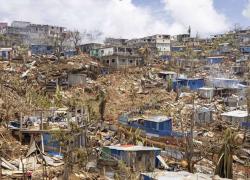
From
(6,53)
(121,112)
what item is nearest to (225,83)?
(121,112)

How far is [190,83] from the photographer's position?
4022 centimetres

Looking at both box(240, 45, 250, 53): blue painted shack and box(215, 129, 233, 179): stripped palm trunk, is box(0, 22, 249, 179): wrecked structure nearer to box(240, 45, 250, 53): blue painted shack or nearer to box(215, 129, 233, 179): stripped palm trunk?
box(240, 45, 250, 53): blue painted shack

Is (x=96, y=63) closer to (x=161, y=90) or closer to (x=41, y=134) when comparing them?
(x=161, y=90)

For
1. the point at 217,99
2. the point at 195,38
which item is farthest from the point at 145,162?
the point at 195,38

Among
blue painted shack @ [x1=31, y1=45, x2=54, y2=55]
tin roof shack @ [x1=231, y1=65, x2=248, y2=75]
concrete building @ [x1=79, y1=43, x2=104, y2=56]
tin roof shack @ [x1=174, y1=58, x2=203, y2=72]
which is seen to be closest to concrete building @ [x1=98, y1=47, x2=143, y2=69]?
tin roof shack @ [x1=174, y1=58, x2=203, y2=72]

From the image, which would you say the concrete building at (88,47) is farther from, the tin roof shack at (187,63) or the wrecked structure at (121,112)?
the tin roof shack at (187,63)

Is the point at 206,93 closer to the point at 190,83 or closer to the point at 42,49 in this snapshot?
the point at 190,83

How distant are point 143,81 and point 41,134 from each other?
22581mm

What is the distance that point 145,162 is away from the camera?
16.5 metres

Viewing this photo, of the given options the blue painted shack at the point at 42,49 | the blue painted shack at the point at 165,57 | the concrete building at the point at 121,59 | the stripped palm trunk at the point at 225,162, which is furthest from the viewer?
the blue painted shack at the point at 165,57

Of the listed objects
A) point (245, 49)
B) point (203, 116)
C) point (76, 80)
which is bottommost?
point (203, 116)

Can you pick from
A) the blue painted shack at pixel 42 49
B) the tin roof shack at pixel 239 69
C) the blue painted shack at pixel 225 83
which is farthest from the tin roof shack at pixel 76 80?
the tin roof shack at pixel 239 69

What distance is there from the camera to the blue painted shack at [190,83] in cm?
3984

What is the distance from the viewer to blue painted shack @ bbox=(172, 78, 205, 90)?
1569 inches
